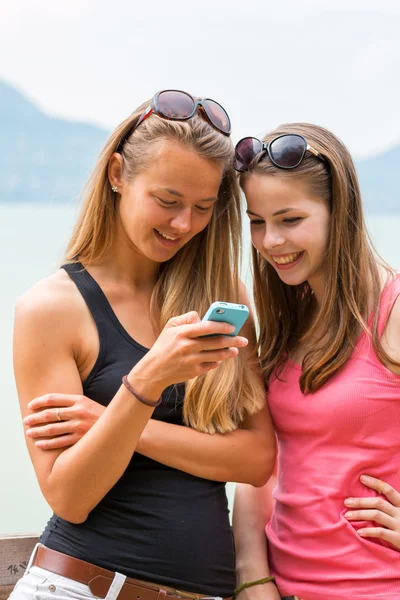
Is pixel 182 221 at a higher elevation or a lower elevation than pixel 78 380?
higher

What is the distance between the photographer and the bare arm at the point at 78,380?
5.43 feet

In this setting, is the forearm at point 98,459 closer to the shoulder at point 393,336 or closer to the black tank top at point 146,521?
the black tank top at point 146,521

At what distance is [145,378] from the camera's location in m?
1.69

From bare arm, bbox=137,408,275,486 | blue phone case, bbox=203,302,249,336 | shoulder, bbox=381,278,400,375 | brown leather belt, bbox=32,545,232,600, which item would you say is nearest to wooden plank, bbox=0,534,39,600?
brown leather belt, bbox=32,545,232,600

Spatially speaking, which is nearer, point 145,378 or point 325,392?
point 145,378

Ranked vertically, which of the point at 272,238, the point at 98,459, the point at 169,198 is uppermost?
the point at 169,198

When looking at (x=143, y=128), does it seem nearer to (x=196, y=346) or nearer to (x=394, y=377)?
(x=196, y=346)

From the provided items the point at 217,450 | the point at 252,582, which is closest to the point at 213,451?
the point at 217,450

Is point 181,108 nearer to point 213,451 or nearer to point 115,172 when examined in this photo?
point 115,172

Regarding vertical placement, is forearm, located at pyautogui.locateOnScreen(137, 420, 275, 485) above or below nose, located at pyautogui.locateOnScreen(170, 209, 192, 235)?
below

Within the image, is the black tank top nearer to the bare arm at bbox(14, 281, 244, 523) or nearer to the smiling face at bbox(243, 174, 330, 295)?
the bare arm at bbox(14, 281, 244, 523)

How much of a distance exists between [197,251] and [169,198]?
0.30 m

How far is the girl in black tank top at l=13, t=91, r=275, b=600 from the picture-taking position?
1.76m

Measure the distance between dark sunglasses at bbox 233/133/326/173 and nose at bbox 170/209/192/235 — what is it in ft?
0.74
